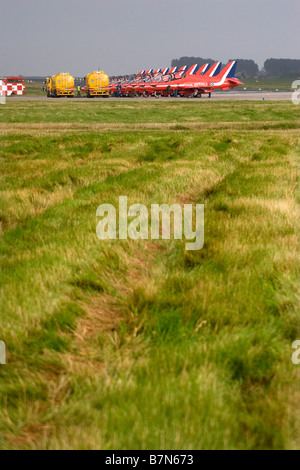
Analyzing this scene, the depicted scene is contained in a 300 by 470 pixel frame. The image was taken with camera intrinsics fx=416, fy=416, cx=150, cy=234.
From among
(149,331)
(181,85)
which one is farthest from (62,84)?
(149,331)

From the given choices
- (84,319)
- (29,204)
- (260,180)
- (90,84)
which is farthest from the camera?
(90,84)

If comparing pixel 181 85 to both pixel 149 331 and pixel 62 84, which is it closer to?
pixel 62 84

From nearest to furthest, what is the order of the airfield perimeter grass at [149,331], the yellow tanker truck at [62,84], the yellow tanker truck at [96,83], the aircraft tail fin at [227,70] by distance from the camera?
the airfield perimeter grass at [149,331] → the yellow tanker truck at [96,83] → the yellow tanker truck at [62,84] → the aircraft tail fin at [227,70]

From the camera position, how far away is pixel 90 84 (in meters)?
62.8

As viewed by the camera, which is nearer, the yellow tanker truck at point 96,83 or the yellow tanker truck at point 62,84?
the yellow tanker truck at point 96,83

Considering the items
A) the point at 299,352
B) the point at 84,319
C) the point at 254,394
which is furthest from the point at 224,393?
the point at 84,319

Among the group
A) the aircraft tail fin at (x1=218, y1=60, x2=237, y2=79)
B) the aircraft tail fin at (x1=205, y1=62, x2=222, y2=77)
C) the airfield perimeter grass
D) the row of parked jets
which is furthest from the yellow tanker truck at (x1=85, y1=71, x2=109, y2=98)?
the airfield perimeter grass

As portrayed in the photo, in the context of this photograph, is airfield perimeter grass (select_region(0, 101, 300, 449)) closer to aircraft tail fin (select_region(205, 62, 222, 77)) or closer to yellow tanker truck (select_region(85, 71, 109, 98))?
yellow tanker truck (select_region(85, 71, 109, 98))

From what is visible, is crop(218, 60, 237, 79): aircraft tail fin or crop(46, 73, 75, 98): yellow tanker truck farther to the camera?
crop(218, 60, 237, 79): aircraft tail fin

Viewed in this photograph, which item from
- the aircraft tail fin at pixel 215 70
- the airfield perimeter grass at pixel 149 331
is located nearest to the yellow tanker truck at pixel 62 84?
the aircraft tail fin at pixel 215 70

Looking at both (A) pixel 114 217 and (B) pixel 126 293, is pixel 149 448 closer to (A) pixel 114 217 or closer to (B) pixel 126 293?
(B) pixel 126 293

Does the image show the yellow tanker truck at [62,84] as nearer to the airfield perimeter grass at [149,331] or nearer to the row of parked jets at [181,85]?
the row of parked jets at [181,85]

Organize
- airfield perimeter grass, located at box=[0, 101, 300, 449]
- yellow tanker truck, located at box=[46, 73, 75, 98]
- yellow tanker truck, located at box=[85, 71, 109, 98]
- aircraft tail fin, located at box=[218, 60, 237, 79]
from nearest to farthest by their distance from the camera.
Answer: airfield perimeter grass, located at box=[0, 101, 300, 449], yellow tanker truck, located at box=[85, 71, 109, 98], yellow tanker truck, located at box=[46, 73, 75, 98], aircraft tail fin, located at box=[218, 60, 237, 79]
